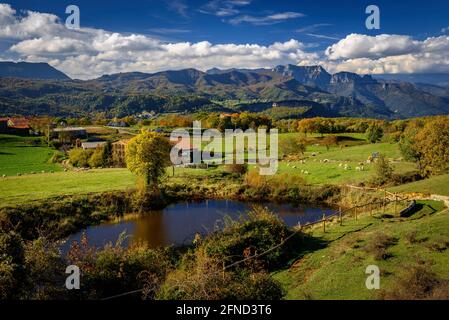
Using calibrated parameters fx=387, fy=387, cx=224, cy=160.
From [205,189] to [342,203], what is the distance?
21380 millimetres

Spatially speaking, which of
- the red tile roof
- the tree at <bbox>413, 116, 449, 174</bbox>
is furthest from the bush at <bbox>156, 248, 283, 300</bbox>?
the red tile roof

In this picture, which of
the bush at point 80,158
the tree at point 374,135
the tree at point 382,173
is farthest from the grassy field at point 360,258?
the tree at point 374,135

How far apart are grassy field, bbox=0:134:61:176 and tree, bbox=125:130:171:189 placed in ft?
106

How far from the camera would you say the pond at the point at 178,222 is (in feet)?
131

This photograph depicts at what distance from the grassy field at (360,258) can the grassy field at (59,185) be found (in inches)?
1413

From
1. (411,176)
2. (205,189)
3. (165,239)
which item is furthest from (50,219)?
(411,176)

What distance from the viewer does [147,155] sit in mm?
53188

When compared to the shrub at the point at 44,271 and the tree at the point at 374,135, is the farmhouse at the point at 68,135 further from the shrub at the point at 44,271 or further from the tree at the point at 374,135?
the shrub at the point at 44,271

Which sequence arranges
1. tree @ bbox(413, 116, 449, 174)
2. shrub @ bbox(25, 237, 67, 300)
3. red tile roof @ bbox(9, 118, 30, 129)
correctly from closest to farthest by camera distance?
shrub @ bbox(25, 237, 67, 300) < tree @ bbox(413, 116, 449, 174) < red tile roof @ bbox(9, 118, 30, 129)

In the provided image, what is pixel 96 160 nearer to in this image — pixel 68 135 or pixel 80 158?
pixel 80 158

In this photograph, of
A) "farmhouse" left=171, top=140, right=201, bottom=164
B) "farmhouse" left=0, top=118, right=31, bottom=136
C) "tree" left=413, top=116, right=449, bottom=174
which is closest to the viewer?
"tree" left=413, top=116, right=449, bottom=174

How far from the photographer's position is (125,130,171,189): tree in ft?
174

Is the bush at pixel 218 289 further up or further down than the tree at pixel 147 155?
further down

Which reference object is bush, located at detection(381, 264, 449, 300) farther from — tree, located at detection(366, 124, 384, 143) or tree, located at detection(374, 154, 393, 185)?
tree, located at detection(366, 124, 384, 143)
